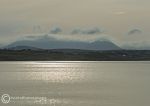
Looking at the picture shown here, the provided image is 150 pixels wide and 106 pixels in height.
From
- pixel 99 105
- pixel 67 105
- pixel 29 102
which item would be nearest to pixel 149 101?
pixel 99 105

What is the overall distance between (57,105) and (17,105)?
4564 mm

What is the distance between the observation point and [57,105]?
5394 cm

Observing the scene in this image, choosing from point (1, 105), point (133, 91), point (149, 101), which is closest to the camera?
point (1, 105)

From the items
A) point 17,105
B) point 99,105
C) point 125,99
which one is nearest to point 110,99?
point 125,99

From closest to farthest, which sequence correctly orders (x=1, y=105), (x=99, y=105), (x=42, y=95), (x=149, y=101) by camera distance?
(x=1, y=105)
(x=99, y=105)
(x=149, y=101)
(x=42, y=95)

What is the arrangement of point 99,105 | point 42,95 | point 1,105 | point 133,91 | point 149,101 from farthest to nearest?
point 133,91 < point 42,95 < point 149,101 < point 99,105 < point 1,105

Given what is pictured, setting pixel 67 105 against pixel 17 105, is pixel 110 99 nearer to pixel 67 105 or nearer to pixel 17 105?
pixel 67 105

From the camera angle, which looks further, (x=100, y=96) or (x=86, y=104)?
(x=100, y=96)

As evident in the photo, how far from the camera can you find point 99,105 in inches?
2196

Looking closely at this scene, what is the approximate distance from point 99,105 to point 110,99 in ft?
20.8

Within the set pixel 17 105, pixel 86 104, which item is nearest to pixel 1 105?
pixel 17 105

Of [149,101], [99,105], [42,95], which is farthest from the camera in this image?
[42,95]

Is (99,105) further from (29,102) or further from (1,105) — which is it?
(1,105)

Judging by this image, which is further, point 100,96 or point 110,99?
point 100,96
